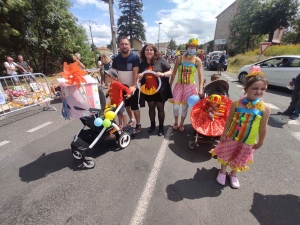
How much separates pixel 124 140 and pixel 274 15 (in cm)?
3295

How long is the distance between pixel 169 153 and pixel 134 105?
1289 millimetres

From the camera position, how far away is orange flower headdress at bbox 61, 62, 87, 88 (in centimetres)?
203

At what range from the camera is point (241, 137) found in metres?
1.98

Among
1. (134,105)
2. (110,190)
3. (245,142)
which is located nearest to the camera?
(245,142)

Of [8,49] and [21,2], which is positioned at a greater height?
[21,2]

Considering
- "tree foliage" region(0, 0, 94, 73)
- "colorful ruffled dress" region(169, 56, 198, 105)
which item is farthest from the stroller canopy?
"tree foliage" region(0, 0, 94, 73)

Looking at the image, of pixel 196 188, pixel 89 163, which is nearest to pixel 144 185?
pixel 196 188

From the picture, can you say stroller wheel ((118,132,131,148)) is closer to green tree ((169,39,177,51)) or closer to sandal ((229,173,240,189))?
sandal ((229,173,240,189))

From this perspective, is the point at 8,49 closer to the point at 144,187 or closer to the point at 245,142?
the point at 144,187

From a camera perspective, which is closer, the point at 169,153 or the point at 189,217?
the point at 189,217

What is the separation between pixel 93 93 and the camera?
91.9 inches

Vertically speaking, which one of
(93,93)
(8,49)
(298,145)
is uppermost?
(8,49)

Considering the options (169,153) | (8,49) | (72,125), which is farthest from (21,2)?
(169,153)

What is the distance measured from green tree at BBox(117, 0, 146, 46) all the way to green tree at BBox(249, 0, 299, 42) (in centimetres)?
3283
